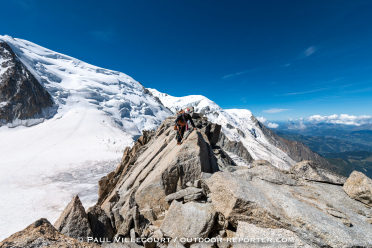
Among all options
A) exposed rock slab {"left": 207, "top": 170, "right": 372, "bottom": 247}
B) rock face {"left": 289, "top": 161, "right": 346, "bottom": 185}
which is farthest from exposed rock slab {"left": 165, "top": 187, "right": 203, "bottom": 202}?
rock face {"left": 289, "top": 161, "right": 346, "bottom": 185}

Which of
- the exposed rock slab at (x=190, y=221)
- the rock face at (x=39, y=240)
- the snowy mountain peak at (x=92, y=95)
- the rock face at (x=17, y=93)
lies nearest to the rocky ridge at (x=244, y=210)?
the exposed rock slab at (x=190, y=221)

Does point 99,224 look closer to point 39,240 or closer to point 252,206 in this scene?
point 39,240

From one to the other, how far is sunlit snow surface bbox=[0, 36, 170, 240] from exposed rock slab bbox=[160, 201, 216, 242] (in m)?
23.4

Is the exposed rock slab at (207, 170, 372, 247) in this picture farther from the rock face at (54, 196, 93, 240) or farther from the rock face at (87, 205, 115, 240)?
the rock face at (54, 196, 93, 240)

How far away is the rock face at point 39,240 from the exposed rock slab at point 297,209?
182 inches

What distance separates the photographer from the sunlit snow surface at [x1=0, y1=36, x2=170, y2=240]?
23.6 metres

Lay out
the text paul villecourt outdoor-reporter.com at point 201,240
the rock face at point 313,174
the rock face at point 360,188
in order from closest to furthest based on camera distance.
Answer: the text paul villecourt outdoor-reporter.com at point 201,240 → the rock face at point 360,188 → the rock face at point 313,174

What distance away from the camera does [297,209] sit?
16.9ft

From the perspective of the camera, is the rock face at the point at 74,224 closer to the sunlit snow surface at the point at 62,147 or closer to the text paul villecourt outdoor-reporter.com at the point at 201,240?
the text paul villecourt outdoor-reporter.com at the point at 201,240

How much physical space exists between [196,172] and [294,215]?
5.08 meters

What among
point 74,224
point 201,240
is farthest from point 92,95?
point 201,240

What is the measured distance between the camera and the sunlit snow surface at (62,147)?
23.6 metres

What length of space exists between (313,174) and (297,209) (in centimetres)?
450

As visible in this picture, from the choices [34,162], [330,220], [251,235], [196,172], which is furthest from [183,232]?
[34,162]
